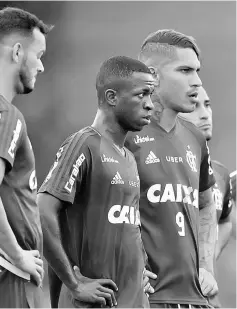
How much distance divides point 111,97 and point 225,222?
2.56 meters

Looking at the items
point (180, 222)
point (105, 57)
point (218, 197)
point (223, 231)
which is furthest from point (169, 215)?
point (105, 57)

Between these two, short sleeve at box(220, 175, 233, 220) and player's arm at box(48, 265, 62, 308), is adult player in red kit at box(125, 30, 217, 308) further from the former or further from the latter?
short sleeve at box(220, 175, 233, 220)

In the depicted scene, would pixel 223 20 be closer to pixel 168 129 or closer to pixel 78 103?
pixel 78 103

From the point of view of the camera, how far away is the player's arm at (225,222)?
7.14 metres

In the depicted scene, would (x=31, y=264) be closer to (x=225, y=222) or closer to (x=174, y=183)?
(x=174, y=183)

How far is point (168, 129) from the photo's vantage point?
5.56 meters

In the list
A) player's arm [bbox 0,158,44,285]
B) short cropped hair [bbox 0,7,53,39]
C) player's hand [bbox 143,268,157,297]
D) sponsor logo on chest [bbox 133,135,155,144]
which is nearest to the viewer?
player's arm [bbox 0,158,44,285]

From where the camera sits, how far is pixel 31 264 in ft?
14.2

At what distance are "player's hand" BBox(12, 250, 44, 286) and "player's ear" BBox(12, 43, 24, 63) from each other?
883 millimetres

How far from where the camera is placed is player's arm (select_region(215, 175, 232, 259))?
714 centimetres

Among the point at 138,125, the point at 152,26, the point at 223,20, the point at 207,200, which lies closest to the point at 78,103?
the point at 152,26

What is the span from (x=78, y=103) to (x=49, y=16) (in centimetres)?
106

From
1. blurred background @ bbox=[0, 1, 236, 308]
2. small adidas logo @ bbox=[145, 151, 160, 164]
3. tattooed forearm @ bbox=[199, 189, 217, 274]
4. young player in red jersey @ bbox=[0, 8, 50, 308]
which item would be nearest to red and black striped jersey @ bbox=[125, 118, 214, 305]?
small adidas logo @ bbox=[145, 151, 160, 164]

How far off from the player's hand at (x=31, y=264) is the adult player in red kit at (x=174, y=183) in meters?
0.94
